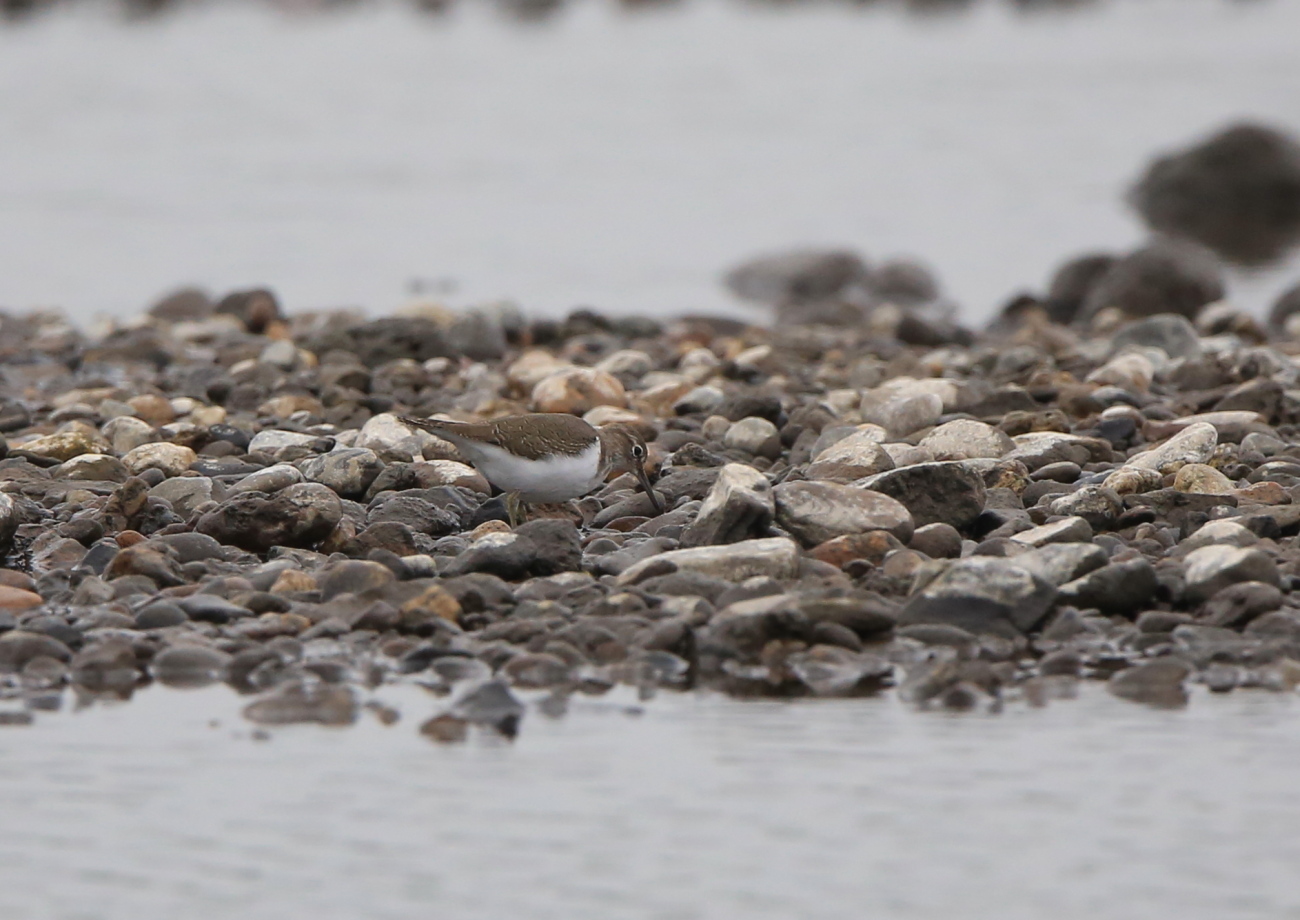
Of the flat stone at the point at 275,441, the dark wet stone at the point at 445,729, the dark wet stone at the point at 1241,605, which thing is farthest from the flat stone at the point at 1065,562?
the flat stone at the point at 275,441

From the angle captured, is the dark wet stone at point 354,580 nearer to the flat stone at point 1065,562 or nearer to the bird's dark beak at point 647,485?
the bird's dark beak at point 647,485

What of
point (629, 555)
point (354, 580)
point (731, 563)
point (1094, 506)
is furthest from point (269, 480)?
point (1094, 506)

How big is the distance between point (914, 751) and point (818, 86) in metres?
42.4

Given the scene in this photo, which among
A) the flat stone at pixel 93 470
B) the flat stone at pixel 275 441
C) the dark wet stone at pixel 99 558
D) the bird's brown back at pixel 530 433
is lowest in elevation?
the dark wet stone at pixel 99 558

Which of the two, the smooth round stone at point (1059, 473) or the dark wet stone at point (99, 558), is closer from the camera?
the dark wet stone at point (99, 558)

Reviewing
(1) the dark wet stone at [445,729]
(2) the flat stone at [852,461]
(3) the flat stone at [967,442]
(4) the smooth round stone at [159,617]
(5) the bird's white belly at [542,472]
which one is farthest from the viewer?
(3) the flat stone at [967,442]

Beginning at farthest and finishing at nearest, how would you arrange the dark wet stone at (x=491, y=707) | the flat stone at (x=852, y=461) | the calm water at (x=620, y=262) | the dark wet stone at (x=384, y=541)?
the flat stone at (x=852, y=461)
the dark wet stone at (x=384, y=541)
the dark wet stone at (x=491, y=707)
the calm water at (x=620, y=262)

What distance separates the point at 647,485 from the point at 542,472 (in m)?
0.78

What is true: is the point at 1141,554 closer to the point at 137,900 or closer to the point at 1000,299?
the point at 137,900

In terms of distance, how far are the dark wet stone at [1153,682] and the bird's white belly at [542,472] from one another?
2.97 m

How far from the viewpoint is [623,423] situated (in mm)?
11398

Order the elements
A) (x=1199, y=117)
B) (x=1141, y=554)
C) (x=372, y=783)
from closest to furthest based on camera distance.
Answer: (x=372, y=783), (x=1141, y=554), (x=1199, y=117)

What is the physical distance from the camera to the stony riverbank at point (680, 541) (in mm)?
7289

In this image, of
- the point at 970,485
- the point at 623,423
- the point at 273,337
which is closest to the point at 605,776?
the point at 970,485
